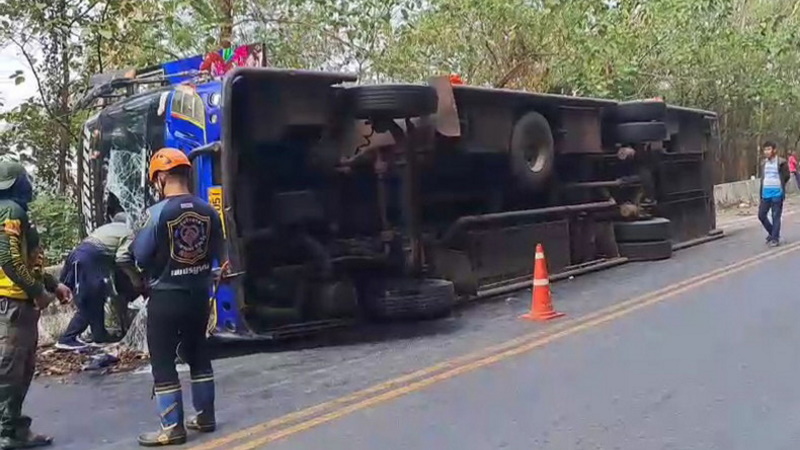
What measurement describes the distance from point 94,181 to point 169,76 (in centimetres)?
124

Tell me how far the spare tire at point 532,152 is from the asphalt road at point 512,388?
1.85 m

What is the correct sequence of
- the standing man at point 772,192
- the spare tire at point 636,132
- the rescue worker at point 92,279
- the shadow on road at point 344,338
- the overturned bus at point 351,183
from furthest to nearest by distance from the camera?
the standing man at point 772,192 → the spare tire at point 636,132 → the shadow on road at point 344,338 → the rescue worker at point 92,279 → the overturned bus at point 351,183

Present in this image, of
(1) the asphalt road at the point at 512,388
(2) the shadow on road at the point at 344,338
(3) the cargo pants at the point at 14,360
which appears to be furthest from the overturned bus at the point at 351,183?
(3) the cargo pants at the point at 14,360

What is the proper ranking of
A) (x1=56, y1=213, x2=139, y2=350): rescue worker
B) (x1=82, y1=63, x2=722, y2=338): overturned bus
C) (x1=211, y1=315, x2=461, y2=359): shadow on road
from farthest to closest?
(x1=211, y1=315, x2=461, y2=359): shadow on road < (x1=56, y1=213, x2=139, y2=350): rescue worker < (x1=82, y1=63, x2=722, y2=338): overturned bus

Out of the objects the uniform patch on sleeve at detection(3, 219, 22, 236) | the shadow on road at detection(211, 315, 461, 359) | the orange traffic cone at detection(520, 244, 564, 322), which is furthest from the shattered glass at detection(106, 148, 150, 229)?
the orange traffic cone at detection(520, 244, 564, 322)

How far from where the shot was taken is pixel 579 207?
13.3 m

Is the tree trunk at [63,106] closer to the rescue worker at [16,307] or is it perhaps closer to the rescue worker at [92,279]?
the rescue worker at [92,279]

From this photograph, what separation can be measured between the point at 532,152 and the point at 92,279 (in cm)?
553

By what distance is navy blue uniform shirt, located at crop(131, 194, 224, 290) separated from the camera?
5.82 metres

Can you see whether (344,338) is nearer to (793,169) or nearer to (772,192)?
(772,192)

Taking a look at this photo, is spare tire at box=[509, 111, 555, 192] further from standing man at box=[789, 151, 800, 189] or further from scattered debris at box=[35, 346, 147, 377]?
standing man at box=[789, 151, 800, 189]

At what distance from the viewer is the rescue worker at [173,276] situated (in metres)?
5.82

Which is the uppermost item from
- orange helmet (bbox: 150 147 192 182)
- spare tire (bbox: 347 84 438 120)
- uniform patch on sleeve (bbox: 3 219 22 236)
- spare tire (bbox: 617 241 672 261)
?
spare tire (bbox: 347 84 438 120)

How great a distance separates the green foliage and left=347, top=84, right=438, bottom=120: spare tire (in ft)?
13.9
